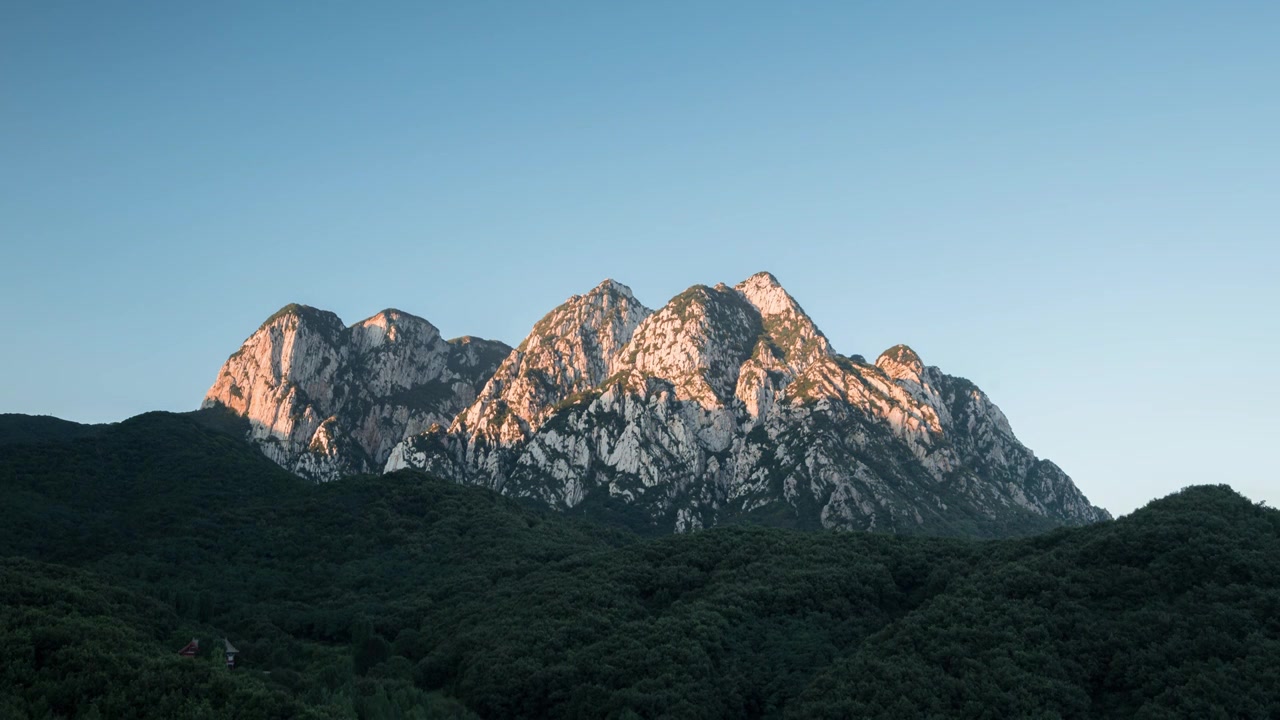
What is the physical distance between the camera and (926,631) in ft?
261

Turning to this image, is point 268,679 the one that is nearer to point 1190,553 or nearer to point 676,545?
point 676,545

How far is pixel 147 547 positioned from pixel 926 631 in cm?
11792

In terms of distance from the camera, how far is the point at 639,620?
95500mm

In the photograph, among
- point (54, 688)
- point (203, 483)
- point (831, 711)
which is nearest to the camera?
point (54, 688)

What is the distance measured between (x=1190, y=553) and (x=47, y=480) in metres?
179

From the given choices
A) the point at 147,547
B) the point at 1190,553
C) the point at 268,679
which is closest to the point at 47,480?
the point at 147,547

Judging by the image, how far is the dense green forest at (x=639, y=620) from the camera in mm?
62625

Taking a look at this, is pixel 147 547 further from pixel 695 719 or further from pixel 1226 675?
pixel 1226 675

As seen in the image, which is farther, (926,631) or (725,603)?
(725,603)

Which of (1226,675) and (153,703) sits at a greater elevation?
(1226,675)

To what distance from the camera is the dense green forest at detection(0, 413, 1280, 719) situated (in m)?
62.6

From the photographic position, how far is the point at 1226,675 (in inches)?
2409

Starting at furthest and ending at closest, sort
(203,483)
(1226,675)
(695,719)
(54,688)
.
A: (203,483), (695,719), (1226,675), (54,688)

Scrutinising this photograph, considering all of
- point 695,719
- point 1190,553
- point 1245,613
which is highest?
point 1190,553
